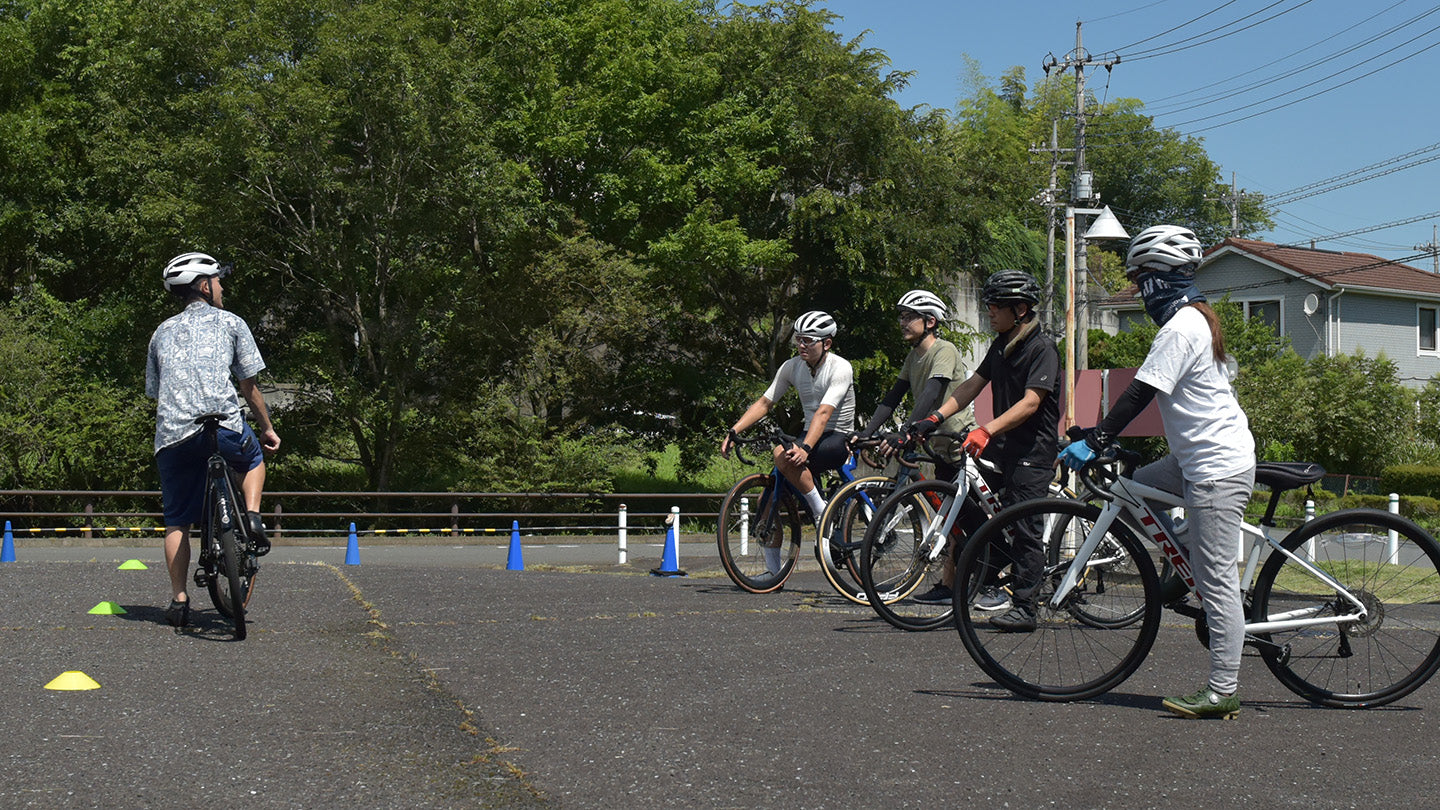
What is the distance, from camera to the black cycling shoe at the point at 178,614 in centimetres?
693

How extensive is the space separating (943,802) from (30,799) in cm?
251

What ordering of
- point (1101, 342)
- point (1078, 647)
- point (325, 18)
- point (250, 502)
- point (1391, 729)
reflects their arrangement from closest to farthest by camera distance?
1. point (1391, 729)
2. point (1078, 647)
3. point (250, 502)
4. point (325, 18)
5. point (1101, 342)

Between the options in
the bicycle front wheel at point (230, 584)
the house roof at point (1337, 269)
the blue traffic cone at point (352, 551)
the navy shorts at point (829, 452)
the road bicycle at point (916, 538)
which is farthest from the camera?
the house roof at point (1337, 269)

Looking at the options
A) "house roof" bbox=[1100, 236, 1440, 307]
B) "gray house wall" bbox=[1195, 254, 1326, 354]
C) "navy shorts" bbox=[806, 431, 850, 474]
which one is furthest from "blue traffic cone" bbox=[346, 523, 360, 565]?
"house roof" bbox=[1100, 236, 1440, 307]

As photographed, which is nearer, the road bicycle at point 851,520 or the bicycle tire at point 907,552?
the bicycle tire at point 907,552

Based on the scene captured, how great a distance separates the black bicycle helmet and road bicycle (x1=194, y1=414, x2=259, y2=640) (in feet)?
12.5

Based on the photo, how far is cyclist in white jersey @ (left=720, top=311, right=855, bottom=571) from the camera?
9016 millimetres

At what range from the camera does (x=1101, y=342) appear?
54.4 meters

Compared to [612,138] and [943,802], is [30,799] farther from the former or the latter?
[612,138]

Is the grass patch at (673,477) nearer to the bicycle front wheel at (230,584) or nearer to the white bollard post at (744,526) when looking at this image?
the white bollard post at (744,526)

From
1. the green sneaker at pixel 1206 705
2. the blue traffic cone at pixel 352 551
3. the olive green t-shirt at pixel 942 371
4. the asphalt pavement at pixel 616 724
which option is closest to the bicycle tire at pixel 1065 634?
the asphalt pavement at pixel 616 724

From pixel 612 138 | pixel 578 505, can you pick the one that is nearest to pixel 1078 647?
pixel 578 505

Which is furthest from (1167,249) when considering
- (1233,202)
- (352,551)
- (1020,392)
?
(1233,202)

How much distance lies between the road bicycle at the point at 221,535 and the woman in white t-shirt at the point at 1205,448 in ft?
12.7
